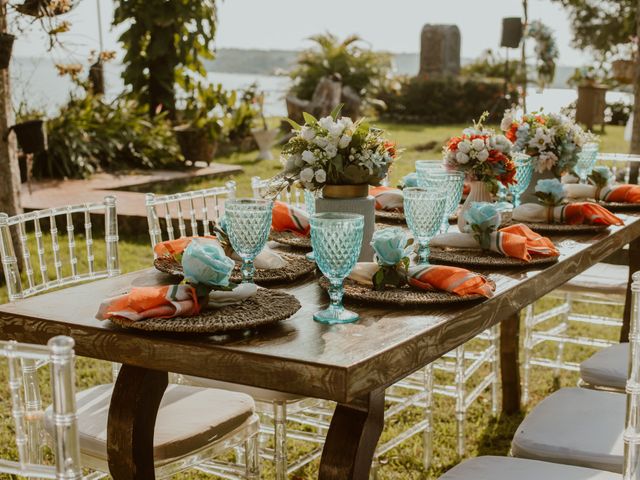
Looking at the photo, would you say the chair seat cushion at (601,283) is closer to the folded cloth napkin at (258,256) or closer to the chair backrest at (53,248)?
the folded cloth napkin at (258,256)

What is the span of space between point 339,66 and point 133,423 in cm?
1427

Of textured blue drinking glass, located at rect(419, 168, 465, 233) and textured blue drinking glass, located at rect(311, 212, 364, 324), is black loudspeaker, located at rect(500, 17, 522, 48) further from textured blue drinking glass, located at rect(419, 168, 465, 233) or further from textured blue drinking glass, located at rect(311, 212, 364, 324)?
textured blue drinking glass, located at rect(311, 212, 364, 324)

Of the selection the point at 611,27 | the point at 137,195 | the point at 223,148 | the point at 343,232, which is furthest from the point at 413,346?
the point at 611,27

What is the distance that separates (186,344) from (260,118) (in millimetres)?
10864

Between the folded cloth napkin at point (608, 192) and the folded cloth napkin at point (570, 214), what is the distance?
315mm

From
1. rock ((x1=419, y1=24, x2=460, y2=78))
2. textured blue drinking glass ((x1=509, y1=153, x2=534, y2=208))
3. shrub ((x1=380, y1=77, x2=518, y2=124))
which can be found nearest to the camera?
textured blue drinking glass ((x1=509, y1=153, x2=534, y2=208))

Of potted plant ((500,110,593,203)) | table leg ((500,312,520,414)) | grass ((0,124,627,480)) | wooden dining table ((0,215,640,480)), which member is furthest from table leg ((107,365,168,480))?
table leg ((500,312,520,414))

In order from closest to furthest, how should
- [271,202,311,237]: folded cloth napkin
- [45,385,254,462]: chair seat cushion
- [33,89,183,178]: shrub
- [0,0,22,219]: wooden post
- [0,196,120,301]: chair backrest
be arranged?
1. [45,385,254,462]: chair seat cushion
2. [0,196,120,301]: chair backrest
3. [271,202,311,237]: folded cloth napkin
4. [0,0,22,219]: wooden post
5. [33,89,183,178]: shrub

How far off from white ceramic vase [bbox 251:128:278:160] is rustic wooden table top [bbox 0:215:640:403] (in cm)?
924

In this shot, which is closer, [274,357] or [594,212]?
[274,357]

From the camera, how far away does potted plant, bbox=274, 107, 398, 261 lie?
90.8 inches

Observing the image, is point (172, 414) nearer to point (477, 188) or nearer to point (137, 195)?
point (477, 188)

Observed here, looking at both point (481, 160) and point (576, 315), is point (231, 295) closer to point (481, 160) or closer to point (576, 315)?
point (481, 160)

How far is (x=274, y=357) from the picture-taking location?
1650mm
